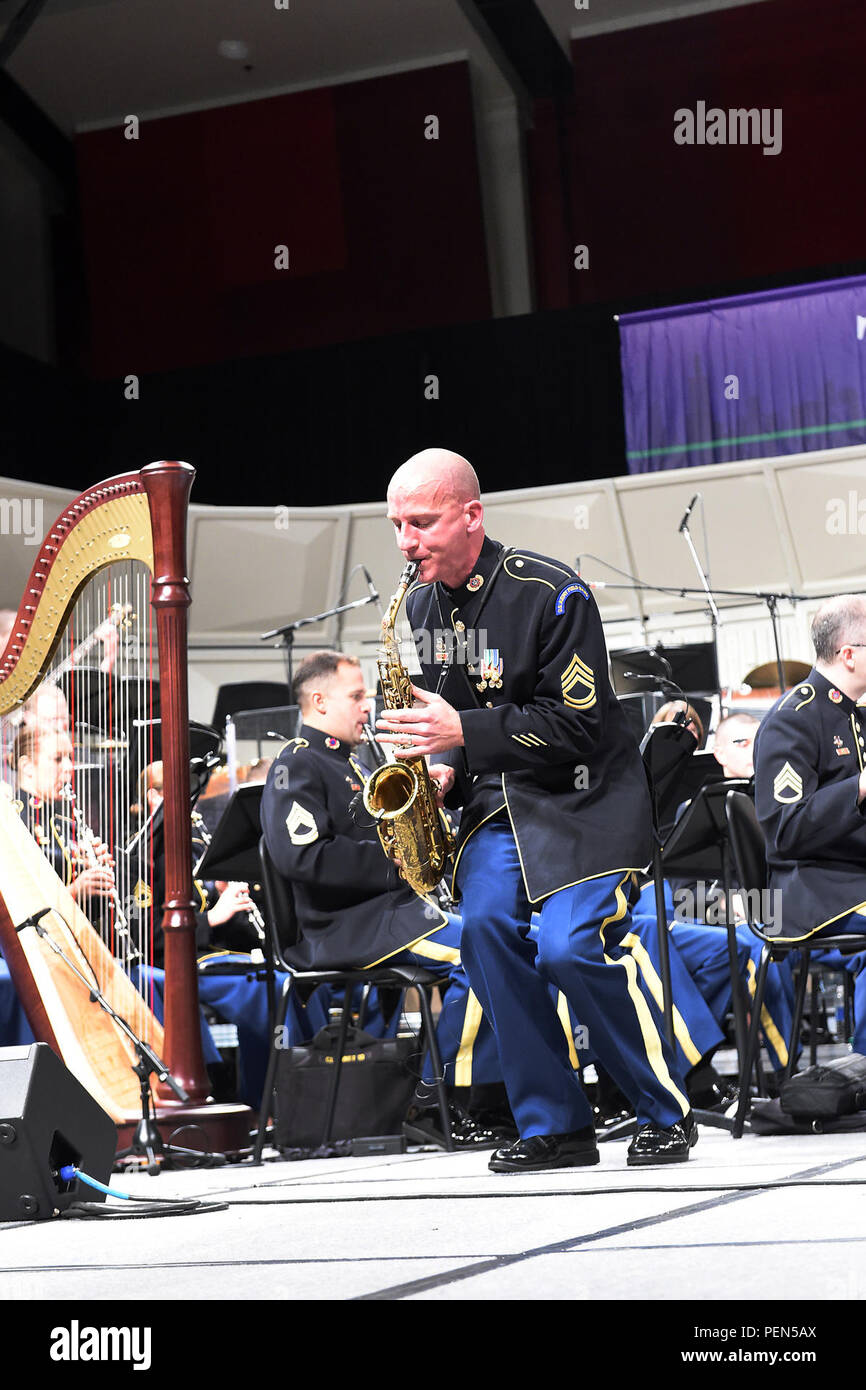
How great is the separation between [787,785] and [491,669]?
1.04 m

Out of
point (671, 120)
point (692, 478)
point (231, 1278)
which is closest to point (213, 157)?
point (671, 120)

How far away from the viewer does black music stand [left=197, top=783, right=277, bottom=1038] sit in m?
4.34

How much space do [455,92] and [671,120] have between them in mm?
1863

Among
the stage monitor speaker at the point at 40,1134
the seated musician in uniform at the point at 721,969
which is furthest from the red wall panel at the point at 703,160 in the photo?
the stage monitor speaker at the point at 40,1134

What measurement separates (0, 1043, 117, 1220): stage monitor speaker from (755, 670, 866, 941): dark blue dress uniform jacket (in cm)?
188

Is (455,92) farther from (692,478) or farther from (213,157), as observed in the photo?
(692,478)

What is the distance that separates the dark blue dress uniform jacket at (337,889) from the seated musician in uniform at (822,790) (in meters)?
0.93

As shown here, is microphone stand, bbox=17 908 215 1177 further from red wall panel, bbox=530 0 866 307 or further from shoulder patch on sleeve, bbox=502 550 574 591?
red wall panel, bbox=530 0 866 307

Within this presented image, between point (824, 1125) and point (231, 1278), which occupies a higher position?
point (231, 1278)

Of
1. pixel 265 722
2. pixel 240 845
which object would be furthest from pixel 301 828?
pixel 265 722

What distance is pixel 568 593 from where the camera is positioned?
3.06 m

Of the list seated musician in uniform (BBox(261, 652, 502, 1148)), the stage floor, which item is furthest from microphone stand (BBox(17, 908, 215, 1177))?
the stage floor

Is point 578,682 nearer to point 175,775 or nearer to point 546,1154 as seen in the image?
point 546,1154

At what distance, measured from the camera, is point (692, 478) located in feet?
37.4
